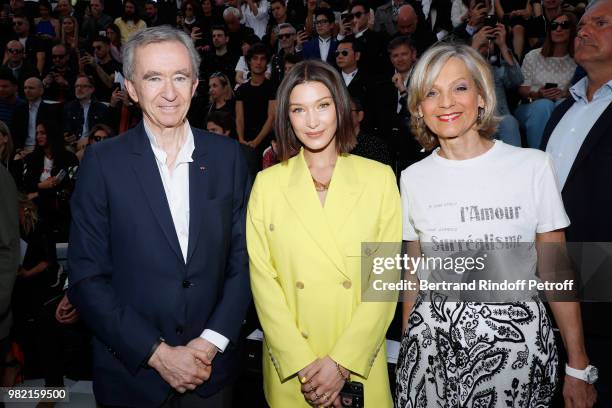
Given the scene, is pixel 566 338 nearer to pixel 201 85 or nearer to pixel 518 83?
pixel 518 83

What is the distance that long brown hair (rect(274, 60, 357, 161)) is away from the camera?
2.21 meters

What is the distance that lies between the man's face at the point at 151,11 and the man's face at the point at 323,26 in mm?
4608

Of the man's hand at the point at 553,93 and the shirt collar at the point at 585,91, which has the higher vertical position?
the man's hand at the point at 553,93

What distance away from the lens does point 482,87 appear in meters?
2.19

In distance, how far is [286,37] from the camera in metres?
7.79

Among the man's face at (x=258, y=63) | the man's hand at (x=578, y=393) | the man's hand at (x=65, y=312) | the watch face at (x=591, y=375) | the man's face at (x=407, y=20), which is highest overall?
the man's face at (x=407, y=20)

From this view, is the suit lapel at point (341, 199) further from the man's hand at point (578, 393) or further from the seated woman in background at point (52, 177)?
the seated woman in background at point (52, 177)

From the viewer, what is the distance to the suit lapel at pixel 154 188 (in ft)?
6.59

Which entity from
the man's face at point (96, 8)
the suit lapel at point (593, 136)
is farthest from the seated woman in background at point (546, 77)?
the man's face at point (96, 8)

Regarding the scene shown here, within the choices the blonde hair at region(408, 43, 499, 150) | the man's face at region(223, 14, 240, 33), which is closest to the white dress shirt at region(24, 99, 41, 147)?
the man's face at region(223, 14, 240, 33)

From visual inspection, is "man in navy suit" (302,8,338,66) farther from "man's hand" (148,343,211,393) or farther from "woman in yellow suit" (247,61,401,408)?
"man's hand" (148,343,211,393)

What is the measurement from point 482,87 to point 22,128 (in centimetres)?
756

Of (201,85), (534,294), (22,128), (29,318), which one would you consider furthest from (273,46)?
(534,294)

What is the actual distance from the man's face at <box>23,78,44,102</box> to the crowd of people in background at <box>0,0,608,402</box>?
0.02 metres
